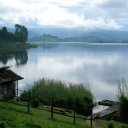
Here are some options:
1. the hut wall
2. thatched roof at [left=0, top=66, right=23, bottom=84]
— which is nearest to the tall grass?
the hut wall

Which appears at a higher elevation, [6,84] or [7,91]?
[6,84]

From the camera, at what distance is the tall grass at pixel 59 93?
1507 inches

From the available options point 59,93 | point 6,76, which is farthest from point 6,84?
point 59,93

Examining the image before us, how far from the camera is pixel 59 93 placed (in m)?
40.0

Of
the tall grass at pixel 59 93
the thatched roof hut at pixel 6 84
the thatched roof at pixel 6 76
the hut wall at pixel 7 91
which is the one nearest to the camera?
the hut wall at pixel 7 91

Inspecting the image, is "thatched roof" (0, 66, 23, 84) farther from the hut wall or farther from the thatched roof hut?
the hut wall

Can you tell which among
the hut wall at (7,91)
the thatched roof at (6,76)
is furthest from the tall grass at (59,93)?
the thatched roof at (6,76)

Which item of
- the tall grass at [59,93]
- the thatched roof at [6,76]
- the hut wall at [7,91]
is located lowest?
the tall grass at [59,93]

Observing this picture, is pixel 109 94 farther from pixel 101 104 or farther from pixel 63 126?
pixel 63 126

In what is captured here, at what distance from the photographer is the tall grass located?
38.3 m

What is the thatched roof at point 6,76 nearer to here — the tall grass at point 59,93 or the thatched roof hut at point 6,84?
the thatched roof hut at point 6,84

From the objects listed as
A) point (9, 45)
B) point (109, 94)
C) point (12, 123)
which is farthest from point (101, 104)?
point (9, 45)

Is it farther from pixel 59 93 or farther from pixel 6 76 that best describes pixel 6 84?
pixel 59 93

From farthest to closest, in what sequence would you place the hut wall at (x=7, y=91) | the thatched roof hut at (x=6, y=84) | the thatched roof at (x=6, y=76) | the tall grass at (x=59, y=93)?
the tall grass at (x=59, y=93), the thatched roof at (x=6, y=76), the thatched roof hut at (x=6, y=84), the hut wall at (x=7, y=91)
